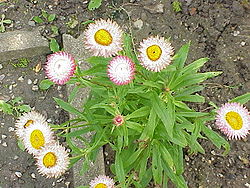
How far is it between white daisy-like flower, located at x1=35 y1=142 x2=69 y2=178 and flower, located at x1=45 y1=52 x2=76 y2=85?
382 millimetres

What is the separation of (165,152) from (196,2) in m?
1.61

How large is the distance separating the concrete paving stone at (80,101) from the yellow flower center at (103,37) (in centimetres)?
134

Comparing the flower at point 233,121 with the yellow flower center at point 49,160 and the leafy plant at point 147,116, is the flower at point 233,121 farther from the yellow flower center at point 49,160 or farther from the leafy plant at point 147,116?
the yellow flower center at point 49,160

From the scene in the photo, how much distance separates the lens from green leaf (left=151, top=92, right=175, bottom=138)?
6.96ft

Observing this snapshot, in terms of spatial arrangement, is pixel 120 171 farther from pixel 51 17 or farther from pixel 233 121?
pixel 51 17

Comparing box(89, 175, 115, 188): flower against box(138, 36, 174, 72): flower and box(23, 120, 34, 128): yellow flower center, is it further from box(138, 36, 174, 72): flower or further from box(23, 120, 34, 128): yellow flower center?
box(138, 36, 174, 72): flower

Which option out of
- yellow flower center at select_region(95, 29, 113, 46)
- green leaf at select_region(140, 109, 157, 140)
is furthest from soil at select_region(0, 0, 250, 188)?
yellow flower center at select_region(95, 29, 113, 46)

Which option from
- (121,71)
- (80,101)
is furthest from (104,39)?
(80,101)

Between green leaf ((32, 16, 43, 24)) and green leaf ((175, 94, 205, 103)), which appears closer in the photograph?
green leaf ((175, 94, 205, 103))

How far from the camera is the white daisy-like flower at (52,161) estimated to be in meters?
2.02

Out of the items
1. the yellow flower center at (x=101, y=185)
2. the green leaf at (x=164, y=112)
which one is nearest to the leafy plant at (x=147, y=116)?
the green leaf at (x=164, y=112)

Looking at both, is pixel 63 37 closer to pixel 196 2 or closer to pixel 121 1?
pixel 121 1

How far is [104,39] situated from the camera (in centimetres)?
190

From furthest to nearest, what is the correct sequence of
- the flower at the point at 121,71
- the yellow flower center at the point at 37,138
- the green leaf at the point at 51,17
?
the green leaf at the point at 51,17
the yellow flower center at the point at 37,138
the flower at the point at 121,71
